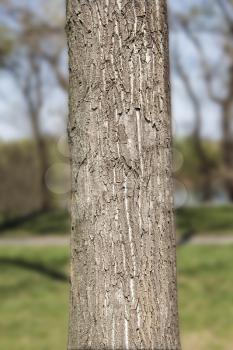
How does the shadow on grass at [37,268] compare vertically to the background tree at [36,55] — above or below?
below

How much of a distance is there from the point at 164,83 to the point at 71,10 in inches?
22.8

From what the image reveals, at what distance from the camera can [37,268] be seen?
1067 centimetres

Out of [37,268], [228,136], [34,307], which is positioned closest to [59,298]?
[34,307]

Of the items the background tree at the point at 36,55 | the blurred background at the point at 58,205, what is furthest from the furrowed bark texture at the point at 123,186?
the background tree at the point at 36,55

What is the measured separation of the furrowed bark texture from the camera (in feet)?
9.04

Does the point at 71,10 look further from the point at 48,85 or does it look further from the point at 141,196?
the point at 48,85

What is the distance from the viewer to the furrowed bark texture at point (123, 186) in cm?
276

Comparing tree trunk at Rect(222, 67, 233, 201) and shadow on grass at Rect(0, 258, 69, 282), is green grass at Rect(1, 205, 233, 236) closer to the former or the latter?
shadow on grass at Rect(0, 258, 69, 282)

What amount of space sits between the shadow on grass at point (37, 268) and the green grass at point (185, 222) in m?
3.24

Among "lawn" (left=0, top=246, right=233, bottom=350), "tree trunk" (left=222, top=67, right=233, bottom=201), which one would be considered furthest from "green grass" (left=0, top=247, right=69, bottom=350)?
"tree trunk" (left=222, top=67, right=233, bottom=201)

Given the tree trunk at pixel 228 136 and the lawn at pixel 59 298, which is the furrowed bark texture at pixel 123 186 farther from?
the tree trunk at pixel 228 136

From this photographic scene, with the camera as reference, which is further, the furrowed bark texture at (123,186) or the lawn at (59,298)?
the lawn at (59,298)

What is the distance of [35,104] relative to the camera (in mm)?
22797

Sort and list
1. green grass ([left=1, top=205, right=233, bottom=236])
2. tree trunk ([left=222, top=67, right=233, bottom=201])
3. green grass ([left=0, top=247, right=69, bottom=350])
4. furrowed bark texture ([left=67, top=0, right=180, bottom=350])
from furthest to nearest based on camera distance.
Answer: tree trunk ([left=222, top=67, right=233, bottom=201])
green grass ([left=1, top=205, right=233, bottom=236])
green grass ([left=0, top=247, right=69, bottom=350])
furrowed bark texture ([left=67, top=0, right=180, bottom=350])
